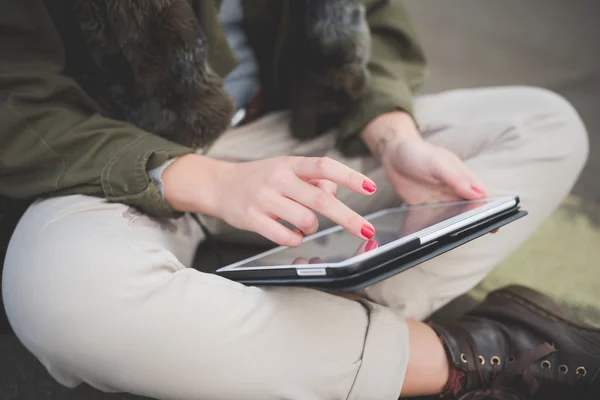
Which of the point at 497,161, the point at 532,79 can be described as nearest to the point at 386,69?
the point at 497,161

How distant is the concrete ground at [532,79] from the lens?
66cm

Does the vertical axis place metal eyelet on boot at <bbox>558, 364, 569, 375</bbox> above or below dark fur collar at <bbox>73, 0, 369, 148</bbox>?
below

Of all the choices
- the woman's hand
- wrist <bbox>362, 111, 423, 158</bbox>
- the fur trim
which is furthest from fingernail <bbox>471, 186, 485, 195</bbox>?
the fur trim

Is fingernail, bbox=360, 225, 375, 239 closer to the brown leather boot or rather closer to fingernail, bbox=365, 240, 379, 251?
fingernail, bbox=365, 240, 379, 251

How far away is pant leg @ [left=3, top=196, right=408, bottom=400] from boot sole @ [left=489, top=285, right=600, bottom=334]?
0.64 feet

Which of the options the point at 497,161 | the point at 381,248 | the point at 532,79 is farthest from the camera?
the point at 532,79

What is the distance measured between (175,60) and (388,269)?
0.33 m

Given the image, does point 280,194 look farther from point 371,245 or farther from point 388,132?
point 388,132

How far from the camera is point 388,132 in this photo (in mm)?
715

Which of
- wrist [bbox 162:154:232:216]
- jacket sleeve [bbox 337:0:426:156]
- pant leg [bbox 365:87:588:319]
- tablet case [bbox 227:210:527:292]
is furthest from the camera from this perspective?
jacket sleeve [bbox 337:0:426:156]

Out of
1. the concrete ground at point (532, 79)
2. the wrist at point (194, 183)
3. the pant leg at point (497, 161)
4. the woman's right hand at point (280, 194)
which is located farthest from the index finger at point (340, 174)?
the concrete ground at point (532, 79)

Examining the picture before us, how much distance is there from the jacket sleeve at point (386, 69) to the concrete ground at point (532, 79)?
268 mm

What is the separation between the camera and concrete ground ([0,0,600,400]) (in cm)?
66

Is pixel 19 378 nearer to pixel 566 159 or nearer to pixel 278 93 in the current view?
pixel 278 93
